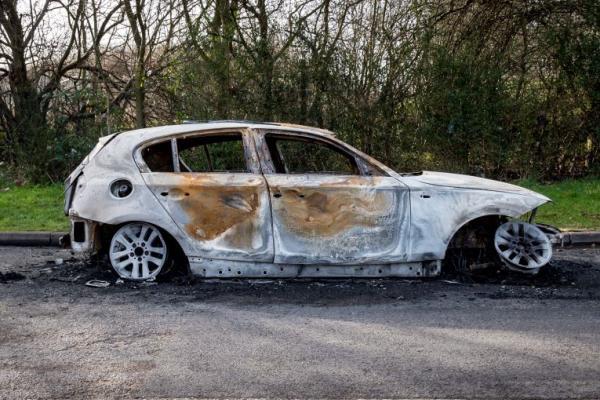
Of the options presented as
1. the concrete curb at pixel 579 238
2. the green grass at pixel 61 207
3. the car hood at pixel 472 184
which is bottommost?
the concrete curb at pixel 579 238

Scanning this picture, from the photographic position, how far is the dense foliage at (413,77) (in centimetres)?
1410

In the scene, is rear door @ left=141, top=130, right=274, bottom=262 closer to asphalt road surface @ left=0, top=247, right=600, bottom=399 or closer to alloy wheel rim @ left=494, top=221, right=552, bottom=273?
asphalt road surface @ left=0, top=247, right=600, bottom=399

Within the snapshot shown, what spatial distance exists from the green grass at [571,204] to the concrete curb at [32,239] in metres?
6.21

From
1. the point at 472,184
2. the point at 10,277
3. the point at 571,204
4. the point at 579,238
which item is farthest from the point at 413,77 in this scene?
the point at 10,277

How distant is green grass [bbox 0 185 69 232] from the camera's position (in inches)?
431

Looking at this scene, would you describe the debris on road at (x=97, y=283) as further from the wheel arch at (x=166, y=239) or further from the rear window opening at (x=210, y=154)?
the rear window opening at (x=210, y=154)

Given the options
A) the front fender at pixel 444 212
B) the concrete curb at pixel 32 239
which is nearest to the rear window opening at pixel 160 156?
the front fender at pixel 444 212

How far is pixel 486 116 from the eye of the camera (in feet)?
46.5

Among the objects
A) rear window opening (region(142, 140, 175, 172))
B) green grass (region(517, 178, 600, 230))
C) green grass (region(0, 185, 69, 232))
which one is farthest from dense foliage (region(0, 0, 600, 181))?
rear window opening (region(142, 140, 175, 172))

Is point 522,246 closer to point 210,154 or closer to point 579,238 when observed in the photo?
point 579,238

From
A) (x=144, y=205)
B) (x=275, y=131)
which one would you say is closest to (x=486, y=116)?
(x=275, y=131)

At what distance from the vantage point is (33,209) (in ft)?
42.0

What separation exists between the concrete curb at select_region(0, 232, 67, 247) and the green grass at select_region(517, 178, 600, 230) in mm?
6214

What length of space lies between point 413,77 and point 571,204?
3.76m
